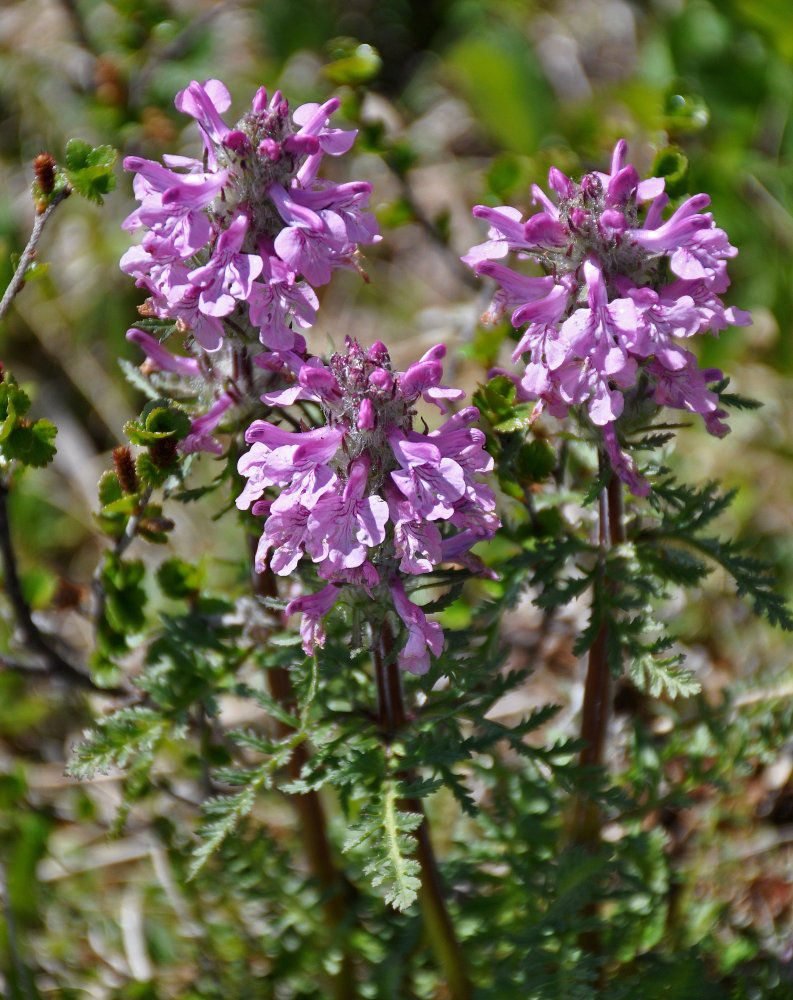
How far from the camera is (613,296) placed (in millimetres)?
1841

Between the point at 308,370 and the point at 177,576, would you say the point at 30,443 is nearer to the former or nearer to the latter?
the point at 177,576

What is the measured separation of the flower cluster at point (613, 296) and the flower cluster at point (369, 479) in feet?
0.66

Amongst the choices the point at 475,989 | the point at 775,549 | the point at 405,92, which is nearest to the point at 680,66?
the point at 405,92

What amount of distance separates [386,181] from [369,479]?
14.0ft

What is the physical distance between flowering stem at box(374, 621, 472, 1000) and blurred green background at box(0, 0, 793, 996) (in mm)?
1171

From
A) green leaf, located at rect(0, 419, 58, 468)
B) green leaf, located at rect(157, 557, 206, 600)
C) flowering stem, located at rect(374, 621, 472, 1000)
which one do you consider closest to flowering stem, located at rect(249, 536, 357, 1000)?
green leaf, located at rect(157, 557, 206, 600)

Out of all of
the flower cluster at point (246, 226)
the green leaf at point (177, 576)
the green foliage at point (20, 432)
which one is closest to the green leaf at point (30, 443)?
the green foliage at point (20, 432)

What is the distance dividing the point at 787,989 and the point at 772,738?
66 cm

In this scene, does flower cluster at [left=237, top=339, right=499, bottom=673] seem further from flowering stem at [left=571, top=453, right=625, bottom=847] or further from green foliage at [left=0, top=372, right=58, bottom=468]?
green foliage at [left=0, top=372, right=58, bottom=468]

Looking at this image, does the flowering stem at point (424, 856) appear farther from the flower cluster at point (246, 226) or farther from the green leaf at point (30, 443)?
the green leaf at point (30, 443)

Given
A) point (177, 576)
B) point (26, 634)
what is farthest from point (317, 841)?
point (26, 634)

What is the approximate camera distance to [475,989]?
8.14 feet

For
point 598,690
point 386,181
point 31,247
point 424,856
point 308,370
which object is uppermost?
point 386,181

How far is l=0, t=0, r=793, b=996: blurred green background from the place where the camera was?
132 inches
